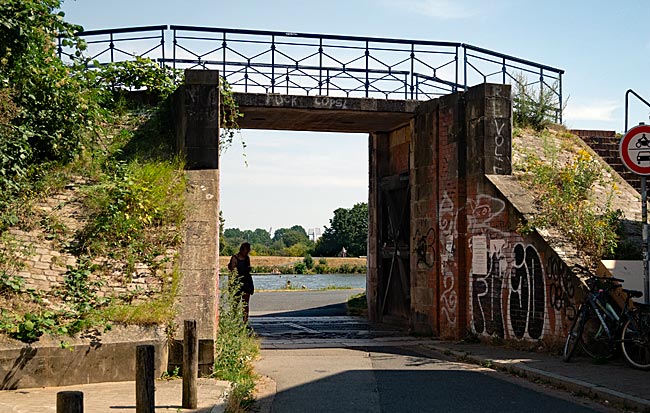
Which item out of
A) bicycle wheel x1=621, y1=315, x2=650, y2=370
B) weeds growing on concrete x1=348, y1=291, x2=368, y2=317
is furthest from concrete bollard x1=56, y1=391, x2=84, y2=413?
weeds growing on concrete x1=348, y1=291, x2=368, y2=317

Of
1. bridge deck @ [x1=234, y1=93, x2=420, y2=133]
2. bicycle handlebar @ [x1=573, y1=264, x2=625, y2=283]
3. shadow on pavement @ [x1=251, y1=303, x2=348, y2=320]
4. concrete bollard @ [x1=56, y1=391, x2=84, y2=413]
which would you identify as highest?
bridge deck @ [x1=234, y1=93, x2=420, y2=133]

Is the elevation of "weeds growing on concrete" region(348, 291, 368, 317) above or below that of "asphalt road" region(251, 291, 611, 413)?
above

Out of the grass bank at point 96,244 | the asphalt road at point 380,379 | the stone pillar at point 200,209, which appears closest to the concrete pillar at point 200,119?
the stone pillar at point 200,209

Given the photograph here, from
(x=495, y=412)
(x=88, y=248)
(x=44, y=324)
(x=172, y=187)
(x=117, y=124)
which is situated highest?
(x=117, y=124)

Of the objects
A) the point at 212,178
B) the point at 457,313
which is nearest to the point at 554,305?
the point at 457,313

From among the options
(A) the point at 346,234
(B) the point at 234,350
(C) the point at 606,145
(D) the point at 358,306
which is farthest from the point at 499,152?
(A) the point at 346,234

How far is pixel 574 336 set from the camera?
39.3 feet

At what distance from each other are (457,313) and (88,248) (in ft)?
24.6

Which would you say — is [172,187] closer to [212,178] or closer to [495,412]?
[212,178]

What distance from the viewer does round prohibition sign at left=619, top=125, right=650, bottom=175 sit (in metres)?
11.5

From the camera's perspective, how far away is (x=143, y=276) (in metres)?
12.0

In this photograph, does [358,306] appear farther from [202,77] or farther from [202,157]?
[202,77]

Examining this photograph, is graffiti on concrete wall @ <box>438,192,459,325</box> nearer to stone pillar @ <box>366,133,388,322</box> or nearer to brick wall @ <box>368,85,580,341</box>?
brick wall @ <box>368,85,580,341</box>

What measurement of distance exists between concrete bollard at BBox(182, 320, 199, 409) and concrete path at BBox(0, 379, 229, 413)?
113 millimetres
